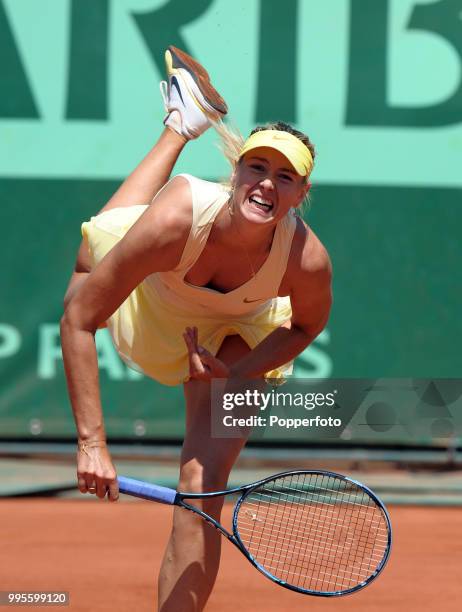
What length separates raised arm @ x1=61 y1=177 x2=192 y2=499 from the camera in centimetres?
251

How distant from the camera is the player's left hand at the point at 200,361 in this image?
270cm

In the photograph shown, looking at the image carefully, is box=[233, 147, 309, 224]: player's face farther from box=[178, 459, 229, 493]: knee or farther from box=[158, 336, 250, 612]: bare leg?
box=[178, 459, 229, 493]: knee

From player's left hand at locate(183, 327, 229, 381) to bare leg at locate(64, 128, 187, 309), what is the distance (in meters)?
0.52

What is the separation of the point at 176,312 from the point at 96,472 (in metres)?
0.60

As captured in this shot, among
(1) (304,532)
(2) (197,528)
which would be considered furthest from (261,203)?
(1) (304,532)

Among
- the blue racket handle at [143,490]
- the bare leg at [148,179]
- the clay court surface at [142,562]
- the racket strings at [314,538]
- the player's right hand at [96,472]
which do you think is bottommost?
the clay court surface at [142,562]

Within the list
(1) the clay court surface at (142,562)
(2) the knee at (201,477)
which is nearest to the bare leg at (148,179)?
(2) the knee at (201,477)

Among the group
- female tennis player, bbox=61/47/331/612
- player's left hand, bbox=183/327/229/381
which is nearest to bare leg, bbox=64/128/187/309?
female tennis player, bbox=61/47/331/612

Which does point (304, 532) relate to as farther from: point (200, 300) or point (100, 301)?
point (100, 301)

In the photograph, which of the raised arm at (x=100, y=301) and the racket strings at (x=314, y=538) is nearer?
the raised arm at (x=100, y=301)

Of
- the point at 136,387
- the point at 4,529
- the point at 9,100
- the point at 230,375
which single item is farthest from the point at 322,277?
the point at 9,100

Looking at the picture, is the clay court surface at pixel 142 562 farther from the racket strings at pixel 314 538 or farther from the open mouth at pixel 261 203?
the open mouth at pixel 261 203

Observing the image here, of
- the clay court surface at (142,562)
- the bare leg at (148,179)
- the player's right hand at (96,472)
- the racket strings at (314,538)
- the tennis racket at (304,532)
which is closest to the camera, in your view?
the player's right hand at (96,472)

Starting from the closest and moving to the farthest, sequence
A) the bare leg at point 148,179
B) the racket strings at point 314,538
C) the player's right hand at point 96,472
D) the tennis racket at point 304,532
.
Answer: the player's right hand at point 96,472
the tennis racket at point 304,532
the racket strings at point 314,538
the bare leg at point 148,179
